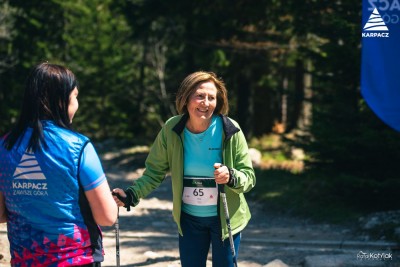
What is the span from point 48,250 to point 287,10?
1341cm

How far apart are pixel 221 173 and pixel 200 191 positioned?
38 cm

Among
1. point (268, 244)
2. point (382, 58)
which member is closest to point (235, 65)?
point (268, 244)

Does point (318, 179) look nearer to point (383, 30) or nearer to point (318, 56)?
point (318, 56)

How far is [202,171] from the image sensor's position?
14.7 ft

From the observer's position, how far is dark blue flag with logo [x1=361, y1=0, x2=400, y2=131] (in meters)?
6.95

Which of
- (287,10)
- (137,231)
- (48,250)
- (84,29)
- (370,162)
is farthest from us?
(84,29)

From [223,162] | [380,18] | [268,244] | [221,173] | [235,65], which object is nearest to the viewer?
[221,173]

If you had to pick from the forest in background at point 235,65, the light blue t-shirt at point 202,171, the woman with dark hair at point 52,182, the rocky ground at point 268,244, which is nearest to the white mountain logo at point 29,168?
the woman with dark hair at point 52,182

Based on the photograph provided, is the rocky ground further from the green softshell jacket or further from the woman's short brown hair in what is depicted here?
the woman's short brown hair

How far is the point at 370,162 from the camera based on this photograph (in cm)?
1112

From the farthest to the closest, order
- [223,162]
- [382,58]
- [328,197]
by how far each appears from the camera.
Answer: [328,197] < [382,58] < [223,162]

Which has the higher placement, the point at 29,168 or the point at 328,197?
the point at 29,168

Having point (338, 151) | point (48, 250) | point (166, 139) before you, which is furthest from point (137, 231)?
point (48, 250)

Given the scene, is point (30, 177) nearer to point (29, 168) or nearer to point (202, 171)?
point (29, 168)
